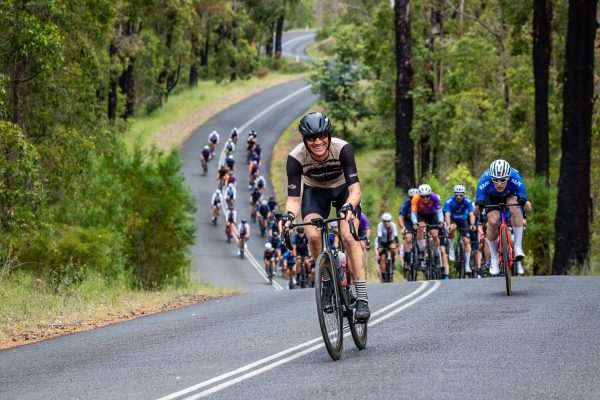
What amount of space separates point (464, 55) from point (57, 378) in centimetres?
3995

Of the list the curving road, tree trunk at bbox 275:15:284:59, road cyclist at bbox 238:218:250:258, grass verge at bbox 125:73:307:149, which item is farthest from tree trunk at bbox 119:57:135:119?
the curving road

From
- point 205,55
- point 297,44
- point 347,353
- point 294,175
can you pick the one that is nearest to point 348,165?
point 294,175

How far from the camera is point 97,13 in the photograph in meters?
26.2

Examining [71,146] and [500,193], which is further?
[71,146]

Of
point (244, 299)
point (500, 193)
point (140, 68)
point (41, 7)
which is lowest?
point (244, 299)

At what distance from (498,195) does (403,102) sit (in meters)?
24.6

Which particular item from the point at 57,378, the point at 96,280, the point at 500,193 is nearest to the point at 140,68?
the point at 96,280

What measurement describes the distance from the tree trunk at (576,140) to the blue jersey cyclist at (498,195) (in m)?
9.78

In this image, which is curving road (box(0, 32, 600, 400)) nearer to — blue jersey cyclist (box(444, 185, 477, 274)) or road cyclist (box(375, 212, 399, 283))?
blue jersey cyclist (box(444, 185, 477, 274))

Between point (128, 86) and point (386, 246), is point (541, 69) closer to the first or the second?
point (386, 246)

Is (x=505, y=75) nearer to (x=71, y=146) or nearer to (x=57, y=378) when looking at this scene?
(x=71, y=146)

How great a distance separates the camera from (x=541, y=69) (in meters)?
32.5

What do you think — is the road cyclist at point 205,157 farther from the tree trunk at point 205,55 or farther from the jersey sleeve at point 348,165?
the jersey sleeve at point 348,165

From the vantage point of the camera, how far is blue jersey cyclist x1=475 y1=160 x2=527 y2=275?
16.2 metres
